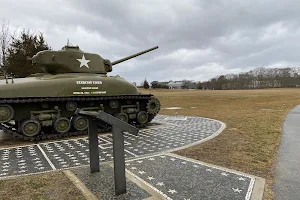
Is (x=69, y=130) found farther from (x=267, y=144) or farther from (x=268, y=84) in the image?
(x=268, y=84)

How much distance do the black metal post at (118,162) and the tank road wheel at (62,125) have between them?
18.4 ft

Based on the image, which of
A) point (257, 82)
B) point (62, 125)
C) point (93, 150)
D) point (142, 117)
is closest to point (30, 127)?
point (62, 125)

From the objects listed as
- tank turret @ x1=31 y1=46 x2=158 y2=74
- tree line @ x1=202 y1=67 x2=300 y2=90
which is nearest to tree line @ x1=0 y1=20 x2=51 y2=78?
tank turret @ x1=31 y1=46 x2=158 y2=74

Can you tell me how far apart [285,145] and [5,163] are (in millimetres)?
7510

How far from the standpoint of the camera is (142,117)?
11.2m

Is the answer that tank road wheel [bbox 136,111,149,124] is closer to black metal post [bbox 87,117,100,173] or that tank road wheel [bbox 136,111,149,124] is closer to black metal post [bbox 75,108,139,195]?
black metal post [bbox 87,117,100,173]

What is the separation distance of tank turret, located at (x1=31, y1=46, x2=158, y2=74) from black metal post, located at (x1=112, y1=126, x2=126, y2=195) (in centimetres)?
653

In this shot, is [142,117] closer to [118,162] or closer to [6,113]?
[6,113]

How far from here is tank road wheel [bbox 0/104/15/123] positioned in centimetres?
819

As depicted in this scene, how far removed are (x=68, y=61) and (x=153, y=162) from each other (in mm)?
5869

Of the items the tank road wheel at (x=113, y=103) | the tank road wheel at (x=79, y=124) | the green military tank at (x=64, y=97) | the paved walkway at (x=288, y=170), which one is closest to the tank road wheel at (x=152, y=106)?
the green military tank at (x=64, y=97)

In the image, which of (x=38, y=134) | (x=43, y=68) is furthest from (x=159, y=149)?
(x=43, y=68)

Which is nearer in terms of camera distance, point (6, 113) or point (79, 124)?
point (6, 113)

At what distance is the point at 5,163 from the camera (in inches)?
241
